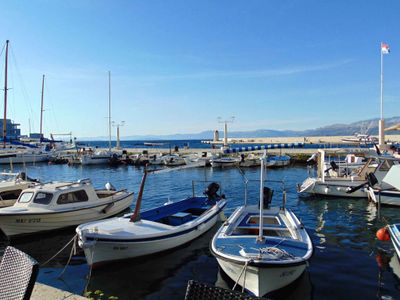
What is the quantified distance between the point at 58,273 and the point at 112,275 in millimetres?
1990

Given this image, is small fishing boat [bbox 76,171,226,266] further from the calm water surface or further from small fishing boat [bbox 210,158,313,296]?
small fishing boat [bbox 210,158,313,296]

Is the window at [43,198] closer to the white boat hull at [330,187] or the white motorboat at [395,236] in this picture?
the white motorboat at [395,236]

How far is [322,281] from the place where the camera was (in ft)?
34.3

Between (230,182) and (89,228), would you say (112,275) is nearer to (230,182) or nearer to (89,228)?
(89,228)

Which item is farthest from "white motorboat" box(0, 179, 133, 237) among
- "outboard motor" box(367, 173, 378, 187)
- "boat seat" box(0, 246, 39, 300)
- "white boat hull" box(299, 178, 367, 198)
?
"outboard motor" box(367, 173, 378, 187)

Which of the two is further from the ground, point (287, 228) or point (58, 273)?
point (287, 228)

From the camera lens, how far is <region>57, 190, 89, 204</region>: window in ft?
52.7

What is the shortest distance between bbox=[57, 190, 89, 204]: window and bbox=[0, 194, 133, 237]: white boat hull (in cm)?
57

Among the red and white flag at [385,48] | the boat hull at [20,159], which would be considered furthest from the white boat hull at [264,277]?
the boat hull at [20,159]

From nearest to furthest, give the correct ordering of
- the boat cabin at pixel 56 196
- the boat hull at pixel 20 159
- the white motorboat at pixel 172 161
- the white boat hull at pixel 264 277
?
the white boat hull at pixel 264 277, the boat cabin at pixel 56 196, the white motorboat at pixel 172 161, the boat hull at pixel 20 159

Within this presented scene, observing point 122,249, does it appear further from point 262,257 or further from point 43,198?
point 43,198

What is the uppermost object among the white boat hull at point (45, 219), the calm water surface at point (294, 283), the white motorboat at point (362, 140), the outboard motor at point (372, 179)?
the white motorboat at point (362, 140)

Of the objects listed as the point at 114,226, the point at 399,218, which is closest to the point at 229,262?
the point at 114,226

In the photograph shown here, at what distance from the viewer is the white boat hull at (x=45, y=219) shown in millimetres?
14695
